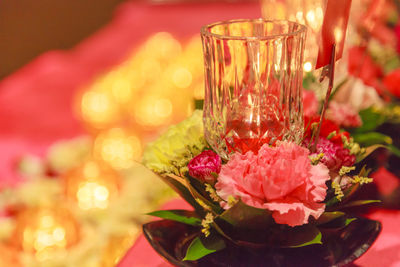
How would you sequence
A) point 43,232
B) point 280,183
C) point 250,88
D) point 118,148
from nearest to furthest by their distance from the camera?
point 280,183, point 250,88, point 43,232, point 118,148

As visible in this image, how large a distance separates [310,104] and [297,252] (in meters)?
0.24

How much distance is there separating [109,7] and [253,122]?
3057mm

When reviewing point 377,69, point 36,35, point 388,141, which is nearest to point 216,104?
point 388,141

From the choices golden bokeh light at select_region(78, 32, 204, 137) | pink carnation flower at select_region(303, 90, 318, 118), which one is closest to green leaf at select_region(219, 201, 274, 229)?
pink carnation flower at select_region(303, 90, 318, 118)

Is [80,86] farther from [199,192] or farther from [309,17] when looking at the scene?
[199,192]

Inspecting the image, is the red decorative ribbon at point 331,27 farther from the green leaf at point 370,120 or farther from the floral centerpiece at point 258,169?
the green leaf at point 370,120

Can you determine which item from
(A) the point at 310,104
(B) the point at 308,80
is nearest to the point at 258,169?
(A) the point at 310,104

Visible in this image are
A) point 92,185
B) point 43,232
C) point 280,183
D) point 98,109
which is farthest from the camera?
point 98,109

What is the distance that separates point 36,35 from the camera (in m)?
2.82

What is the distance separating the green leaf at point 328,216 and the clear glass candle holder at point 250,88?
108mm

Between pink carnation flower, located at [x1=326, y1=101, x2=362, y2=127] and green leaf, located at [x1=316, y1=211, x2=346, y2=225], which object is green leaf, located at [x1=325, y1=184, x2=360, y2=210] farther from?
pink carnation flower, located at [x1=326, y1=101, x2=362, y2=127]

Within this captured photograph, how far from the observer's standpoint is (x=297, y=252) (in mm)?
537

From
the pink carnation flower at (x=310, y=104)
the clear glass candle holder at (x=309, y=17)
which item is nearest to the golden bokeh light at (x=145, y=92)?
the clear glass candle holder at (x=309, y=17)

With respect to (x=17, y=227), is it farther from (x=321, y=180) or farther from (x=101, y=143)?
(x=321, y=180)
